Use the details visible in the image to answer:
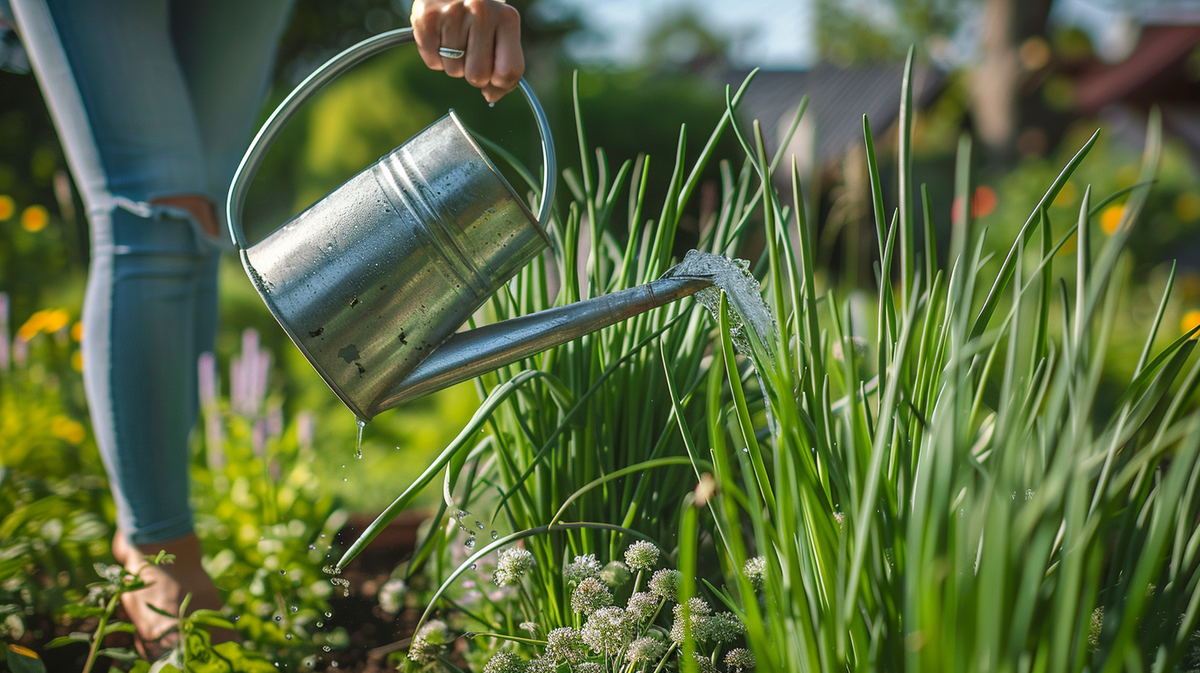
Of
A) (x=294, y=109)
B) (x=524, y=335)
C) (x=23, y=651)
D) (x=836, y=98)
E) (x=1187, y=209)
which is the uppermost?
(x=836, y=98)

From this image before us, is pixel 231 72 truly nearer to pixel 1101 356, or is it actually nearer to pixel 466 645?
pixel 466 645

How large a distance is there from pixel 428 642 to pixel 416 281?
43cm

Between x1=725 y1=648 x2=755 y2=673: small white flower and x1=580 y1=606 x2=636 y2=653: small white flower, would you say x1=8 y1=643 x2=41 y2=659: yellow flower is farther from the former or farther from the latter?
x1=725 y1=648 x2=755 y2=673: small white flower

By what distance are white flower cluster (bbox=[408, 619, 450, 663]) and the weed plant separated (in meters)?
0.35

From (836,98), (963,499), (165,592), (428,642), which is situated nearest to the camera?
(963,499)

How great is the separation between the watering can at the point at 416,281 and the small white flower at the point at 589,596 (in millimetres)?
244

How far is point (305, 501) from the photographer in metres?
1.42

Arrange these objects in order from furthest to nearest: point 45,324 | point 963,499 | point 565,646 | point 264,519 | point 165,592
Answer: point 45,324 → point 264,519 → point 165,592 → point 565,646 → point 963,499

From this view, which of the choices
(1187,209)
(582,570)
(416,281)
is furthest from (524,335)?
(1187,209)

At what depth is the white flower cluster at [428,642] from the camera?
0.83 metres

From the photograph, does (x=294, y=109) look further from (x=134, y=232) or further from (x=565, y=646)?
(x=565, y=646)

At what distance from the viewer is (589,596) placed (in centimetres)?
77

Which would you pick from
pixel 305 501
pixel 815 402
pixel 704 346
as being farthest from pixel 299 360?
pixel 815 402

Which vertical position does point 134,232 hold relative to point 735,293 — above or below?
above
